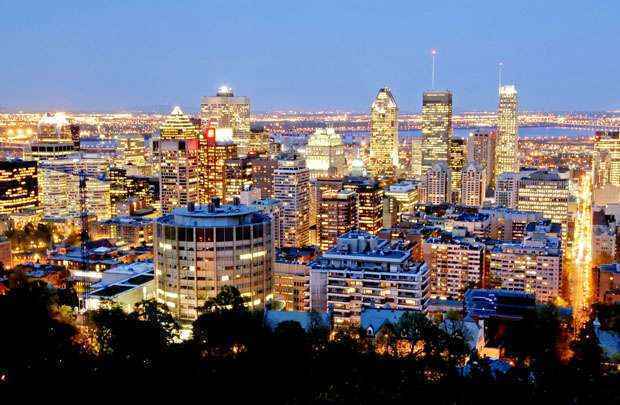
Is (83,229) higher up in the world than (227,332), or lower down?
lower down

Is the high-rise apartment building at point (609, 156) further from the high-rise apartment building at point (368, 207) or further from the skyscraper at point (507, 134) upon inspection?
the high-rise apartment building at point (368, 207)

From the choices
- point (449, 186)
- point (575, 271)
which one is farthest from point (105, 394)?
point (449, 186)

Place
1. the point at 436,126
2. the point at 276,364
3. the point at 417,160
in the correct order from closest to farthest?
Result: the point at 276,364, the point at 436,126, the point at 417,160

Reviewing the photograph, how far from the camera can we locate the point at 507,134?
77.1 meters

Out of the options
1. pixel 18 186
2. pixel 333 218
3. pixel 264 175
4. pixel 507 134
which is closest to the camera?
pixel 333 218

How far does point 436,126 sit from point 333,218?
3315cm

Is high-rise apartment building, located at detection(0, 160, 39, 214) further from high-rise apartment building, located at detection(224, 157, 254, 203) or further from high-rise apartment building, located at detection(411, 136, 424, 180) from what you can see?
high-rise apartment building, located at detection(411, 136, 424, 180)

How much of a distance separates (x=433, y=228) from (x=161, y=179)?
18.7 m

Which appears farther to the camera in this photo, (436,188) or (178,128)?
(178,128)

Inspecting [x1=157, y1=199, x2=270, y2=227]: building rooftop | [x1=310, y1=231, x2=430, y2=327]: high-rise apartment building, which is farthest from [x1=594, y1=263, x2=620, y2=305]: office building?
[x1=157, y1=199, x2=270, y2=227]: building rooftop

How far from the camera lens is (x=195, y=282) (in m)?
23.0

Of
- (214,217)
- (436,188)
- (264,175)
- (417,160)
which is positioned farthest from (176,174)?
(417,160)

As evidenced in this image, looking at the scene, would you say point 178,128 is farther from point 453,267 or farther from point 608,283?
point 608,283

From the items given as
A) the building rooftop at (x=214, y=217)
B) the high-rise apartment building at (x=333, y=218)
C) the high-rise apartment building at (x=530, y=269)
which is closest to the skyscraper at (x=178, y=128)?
the high-rise apartment building at (x=333, y=218)
